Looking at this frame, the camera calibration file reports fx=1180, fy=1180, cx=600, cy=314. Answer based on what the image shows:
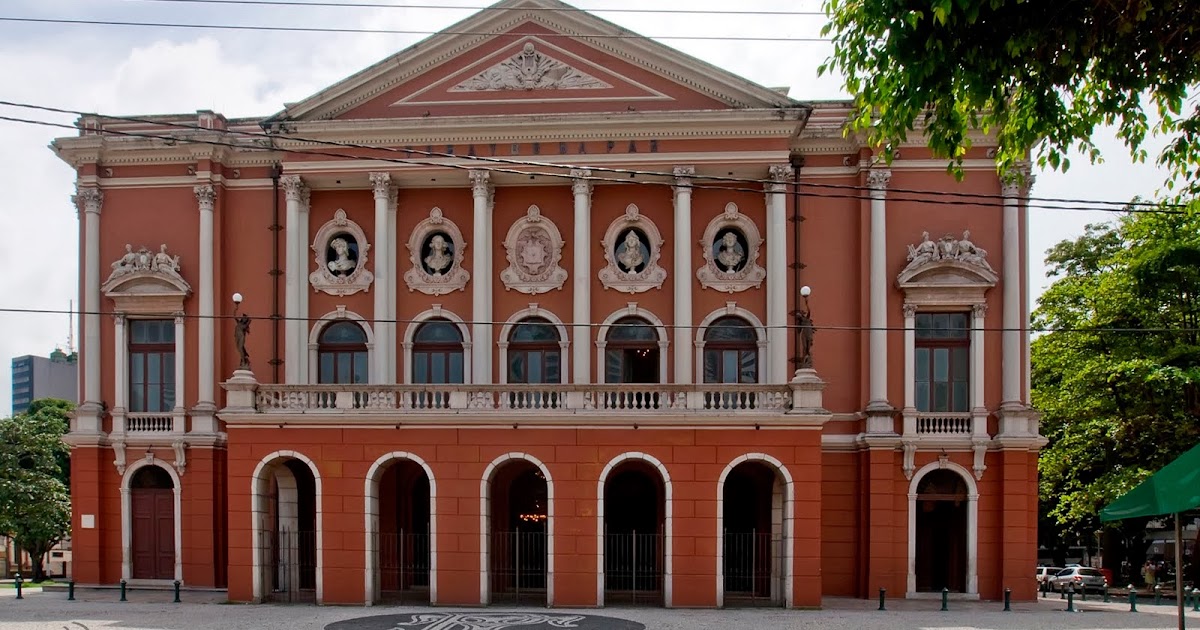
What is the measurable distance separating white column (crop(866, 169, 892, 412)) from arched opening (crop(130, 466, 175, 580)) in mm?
17971

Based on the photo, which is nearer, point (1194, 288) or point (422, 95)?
point (422, 95)

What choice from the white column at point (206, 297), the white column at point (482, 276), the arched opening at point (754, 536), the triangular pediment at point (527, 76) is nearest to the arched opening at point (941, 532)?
the arched opening at point (754, 536)

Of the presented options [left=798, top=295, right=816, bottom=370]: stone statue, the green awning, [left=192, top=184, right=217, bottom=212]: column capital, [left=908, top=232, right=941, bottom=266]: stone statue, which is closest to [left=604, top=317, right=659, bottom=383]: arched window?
[left=798, top=295, right=816, bottom=370]: stone statue

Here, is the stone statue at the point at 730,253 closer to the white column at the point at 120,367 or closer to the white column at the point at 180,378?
the white column at the point at 180,378

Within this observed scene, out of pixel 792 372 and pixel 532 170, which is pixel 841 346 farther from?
pixel 532 170

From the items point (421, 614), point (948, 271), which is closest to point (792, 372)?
point (948, 271)

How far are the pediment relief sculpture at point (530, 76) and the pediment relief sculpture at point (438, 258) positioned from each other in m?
3.44

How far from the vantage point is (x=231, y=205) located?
31094 millimetres

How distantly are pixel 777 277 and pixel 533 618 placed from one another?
10.8 m

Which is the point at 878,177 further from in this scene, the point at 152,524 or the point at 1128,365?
the point at 152,524

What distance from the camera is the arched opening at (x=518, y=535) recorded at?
26.8 meters

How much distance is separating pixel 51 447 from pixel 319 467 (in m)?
22.9

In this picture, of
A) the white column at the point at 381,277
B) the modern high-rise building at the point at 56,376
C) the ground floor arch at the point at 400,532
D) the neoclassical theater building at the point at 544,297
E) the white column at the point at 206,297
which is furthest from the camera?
the modern high-rise building at the point at 56,376

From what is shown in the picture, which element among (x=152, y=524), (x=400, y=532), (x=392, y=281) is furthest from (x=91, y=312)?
(x=400, y=532)
